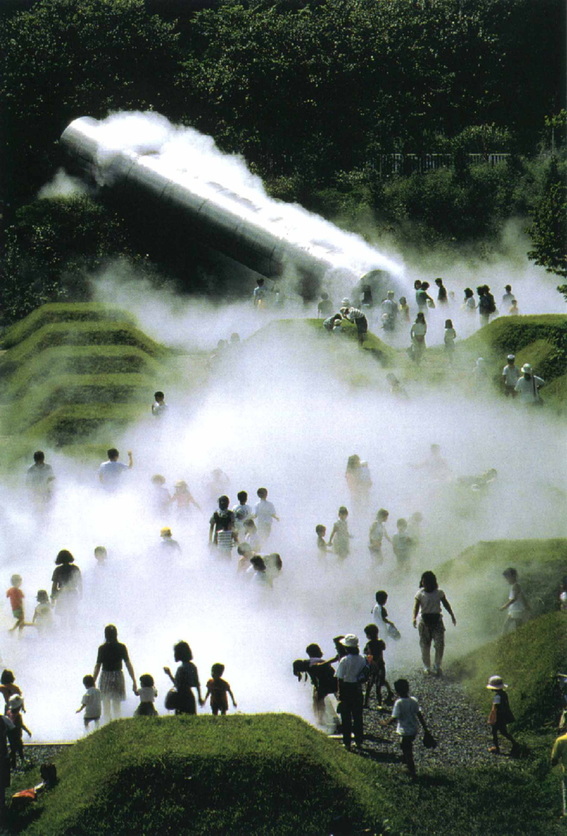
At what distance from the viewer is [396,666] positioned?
50.7ft

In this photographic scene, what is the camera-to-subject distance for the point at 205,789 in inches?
420

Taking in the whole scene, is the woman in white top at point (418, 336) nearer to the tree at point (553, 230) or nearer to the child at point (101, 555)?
the tree at point (553, 230)

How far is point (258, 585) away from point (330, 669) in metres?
3.47

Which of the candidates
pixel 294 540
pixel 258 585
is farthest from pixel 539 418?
pixel 258 585

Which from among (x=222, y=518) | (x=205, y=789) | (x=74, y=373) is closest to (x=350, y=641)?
(x=205, y=789)

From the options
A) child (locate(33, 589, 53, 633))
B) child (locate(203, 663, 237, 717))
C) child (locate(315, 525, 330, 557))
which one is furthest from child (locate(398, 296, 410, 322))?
child (locate(203, 663, 237, 717))

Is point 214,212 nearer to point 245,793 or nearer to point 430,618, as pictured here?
point 430,618

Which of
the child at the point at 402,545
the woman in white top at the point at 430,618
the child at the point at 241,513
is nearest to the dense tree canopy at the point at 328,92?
the child at the point at 241,513

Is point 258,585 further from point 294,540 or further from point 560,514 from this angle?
point 560,514

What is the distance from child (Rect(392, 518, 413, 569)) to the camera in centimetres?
1773

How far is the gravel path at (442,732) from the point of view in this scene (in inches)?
491

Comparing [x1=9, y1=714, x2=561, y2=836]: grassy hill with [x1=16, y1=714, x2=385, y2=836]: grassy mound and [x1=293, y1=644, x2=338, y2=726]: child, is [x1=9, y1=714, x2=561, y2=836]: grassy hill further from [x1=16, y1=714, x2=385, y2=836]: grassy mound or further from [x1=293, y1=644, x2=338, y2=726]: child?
[x1=293, y1=644, x2=338, y2=726]: child

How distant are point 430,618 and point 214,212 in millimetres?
20415

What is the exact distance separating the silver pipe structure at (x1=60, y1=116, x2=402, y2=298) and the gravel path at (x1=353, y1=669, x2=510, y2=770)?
16963 millimetres
